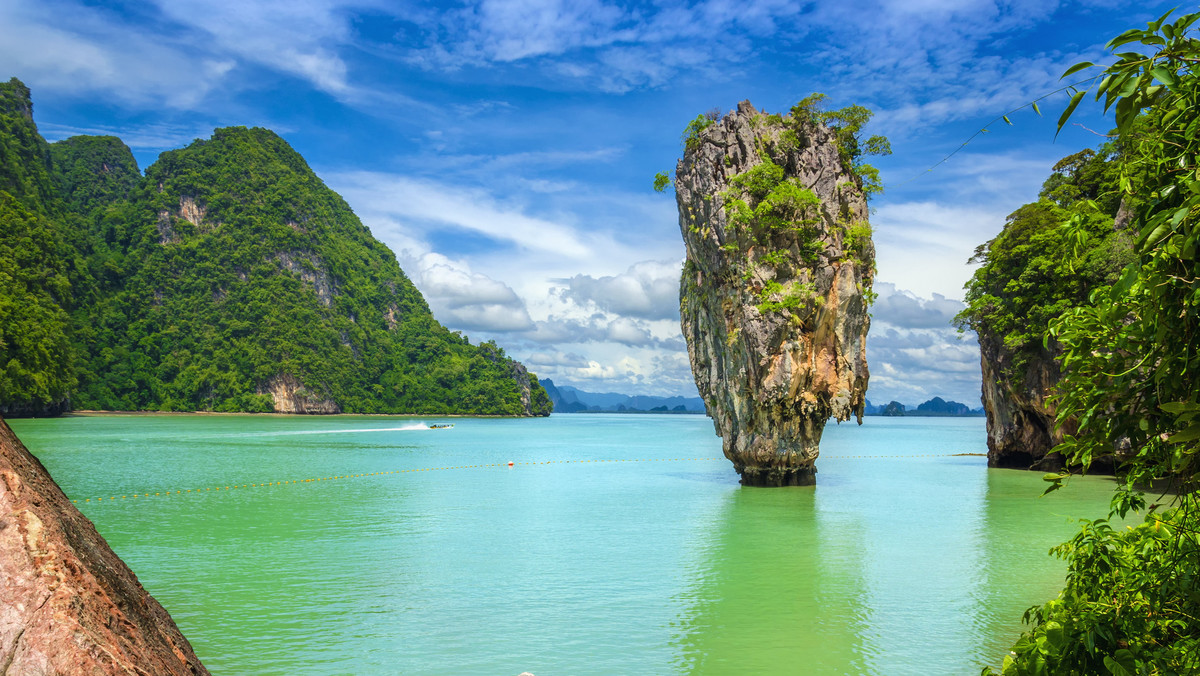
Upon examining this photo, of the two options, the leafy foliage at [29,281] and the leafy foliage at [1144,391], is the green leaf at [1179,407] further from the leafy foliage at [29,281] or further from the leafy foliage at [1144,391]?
the leafy foliage at [29,281]

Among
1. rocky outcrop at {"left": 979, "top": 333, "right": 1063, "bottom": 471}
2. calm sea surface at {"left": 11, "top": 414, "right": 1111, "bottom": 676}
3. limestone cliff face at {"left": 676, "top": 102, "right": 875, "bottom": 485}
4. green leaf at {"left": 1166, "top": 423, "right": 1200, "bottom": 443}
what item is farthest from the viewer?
rocky outcrop at {"left": 979, "top": 333, "right": 1063, "bottom": 471}

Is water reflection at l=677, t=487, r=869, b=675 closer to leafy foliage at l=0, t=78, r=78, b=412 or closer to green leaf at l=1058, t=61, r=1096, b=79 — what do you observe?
green leaf at l=1058, t=61, r=1096, b=79

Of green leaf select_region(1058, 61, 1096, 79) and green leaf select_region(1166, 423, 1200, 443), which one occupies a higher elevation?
green leaf select_region(1058, 61, 1096, 79)

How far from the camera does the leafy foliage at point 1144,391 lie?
215 centimetres

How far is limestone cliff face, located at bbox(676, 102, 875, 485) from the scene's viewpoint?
2216cm

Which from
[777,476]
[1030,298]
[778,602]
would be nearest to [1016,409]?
[1030,298]

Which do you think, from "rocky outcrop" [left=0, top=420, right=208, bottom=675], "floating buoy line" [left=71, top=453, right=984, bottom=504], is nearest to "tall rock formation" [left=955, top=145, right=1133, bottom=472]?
"floating buoy line" [left=71, top=453, right=984, bottom=504]

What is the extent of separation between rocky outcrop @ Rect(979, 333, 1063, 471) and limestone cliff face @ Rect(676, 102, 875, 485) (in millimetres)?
11638

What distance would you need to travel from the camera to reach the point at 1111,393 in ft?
8.80

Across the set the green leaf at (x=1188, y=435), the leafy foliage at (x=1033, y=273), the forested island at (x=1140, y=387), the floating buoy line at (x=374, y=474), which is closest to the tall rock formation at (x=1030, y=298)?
the leafy foliage at (x=1033, y=273)

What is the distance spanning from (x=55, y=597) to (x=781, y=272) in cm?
2175

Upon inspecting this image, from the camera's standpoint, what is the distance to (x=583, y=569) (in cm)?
1412

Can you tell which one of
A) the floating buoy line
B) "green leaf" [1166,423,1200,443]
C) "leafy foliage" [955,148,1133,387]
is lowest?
the floating buoy line

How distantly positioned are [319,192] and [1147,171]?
157 meters
